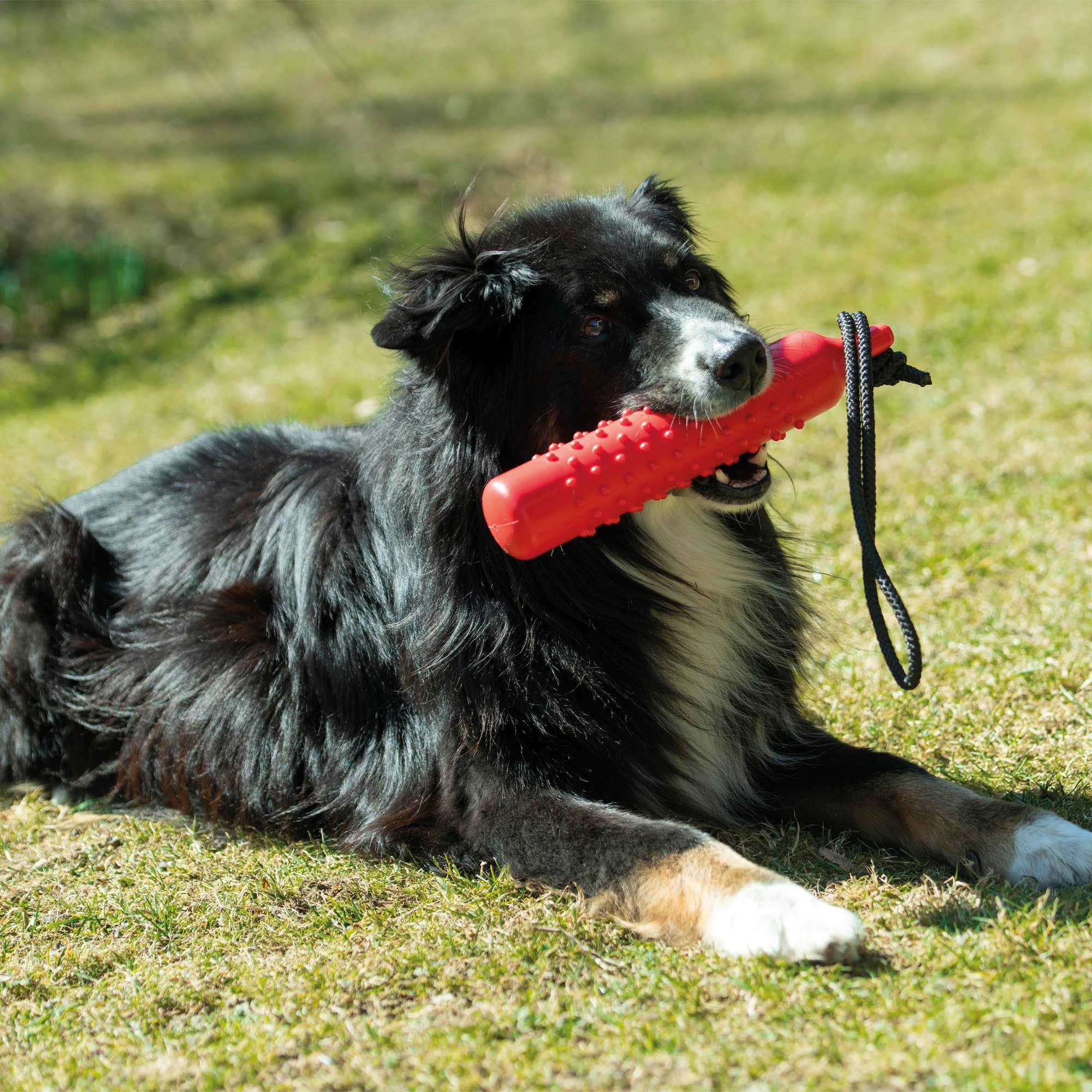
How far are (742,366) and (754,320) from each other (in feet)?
20.8

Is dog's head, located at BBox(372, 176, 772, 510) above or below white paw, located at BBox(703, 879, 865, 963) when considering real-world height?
above

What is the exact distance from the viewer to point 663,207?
4.06m

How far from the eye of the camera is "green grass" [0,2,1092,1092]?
2.72 metres

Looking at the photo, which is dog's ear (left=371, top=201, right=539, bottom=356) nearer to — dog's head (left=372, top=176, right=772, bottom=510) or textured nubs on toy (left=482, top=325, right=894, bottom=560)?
dog's head (left=372, top=176, right=772, bottom=510)

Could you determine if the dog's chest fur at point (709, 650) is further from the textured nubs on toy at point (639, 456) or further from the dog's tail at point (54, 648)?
the dog's tail at point (54, 648)

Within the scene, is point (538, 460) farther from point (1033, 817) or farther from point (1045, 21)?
point (1045, 21)

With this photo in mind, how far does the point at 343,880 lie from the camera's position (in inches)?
140

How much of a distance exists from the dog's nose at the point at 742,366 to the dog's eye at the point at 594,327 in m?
0.37

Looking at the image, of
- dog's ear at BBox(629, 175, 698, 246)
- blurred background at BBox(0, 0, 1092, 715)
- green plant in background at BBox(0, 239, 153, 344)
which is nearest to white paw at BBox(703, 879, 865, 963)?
blurred background at BBox(0, 0, 1092, 715)

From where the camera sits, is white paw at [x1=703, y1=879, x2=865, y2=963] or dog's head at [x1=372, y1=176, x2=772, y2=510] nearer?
white paw at [x1=703, y1=879, x2=865, y2=963]

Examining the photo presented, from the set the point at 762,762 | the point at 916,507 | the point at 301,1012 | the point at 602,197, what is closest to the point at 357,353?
the point at 916,507

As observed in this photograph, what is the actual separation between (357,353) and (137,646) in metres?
5.79

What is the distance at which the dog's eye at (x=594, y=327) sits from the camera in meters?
3.42

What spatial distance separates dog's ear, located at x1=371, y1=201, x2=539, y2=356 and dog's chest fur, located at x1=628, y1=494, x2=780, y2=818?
71 centimetres
